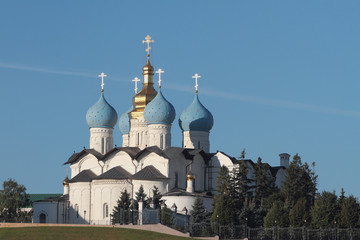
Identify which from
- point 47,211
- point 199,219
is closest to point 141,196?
point 199,219

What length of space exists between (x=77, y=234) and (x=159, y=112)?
15.4 metres

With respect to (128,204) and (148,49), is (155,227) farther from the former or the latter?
(148,49)

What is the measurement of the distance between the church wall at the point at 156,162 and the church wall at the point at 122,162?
59 centimetres

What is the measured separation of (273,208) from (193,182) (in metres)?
9.04

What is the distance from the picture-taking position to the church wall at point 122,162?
2333 inches

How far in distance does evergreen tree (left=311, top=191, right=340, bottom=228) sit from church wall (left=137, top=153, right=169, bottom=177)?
35.7 feet

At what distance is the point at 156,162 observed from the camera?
58.0 meters

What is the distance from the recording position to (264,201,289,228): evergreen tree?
164 feet

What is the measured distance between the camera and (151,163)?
191ft

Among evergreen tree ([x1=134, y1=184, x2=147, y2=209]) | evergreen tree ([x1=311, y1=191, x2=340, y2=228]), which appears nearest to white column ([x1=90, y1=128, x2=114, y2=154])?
evergreen tree ([x1=134, y1=184, x2=147, y2=209])

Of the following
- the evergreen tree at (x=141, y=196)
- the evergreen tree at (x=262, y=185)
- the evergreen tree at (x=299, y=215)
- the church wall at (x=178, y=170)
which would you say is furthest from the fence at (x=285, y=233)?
the church wall at (x=178, y=170)

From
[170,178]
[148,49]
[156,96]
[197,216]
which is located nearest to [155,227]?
[197,216]

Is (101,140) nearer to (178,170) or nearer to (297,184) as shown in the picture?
(178,170)

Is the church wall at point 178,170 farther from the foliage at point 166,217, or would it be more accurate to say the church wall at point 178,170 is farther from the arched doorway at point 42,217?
the arched doorway at point 42,217
